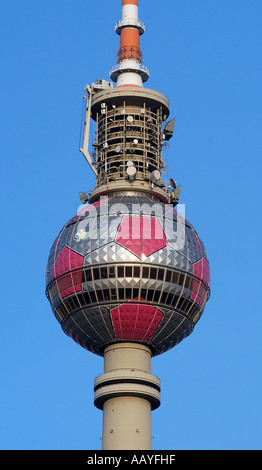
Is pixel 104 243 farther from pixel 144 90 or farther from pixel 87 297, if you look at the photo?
pixel 144 90

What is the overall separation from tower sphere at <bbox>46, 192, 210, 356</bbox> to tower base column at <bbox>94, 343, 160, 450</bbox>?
A: 5.45 feet

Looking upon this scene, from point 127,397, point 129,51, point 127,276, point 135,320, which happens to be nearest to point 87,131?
point 129,51

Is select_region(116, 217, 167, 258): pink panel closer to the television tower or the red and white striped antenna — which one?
the television tower

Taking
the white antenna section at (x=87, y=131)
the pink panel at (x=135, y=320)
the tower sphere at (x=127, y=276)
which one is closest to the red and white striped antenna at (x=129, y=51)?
the white antenna section at (x=87, y=131)

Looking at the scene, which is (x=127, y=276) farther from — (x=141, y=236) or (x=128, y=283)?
(x=141, y=236)

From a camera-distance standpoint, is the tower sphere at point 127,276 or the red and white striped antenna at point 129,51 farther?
the red and white striped antenna at point 129,51

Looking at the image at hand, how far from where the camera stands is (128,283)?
10294 centimetres

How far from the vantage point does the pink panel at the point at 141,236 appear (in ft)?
340

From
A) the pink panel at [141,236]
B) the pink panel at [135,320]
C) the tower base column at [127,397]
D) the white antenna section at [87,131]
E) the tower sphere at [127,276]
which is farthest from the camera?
the white antenna section at [87,131]

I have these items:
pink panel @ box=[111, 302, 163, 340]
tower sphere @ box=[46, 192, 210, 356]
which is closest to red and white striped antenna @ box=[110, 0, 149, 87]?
tower sphere @ box=[46, 192, 210, 356]

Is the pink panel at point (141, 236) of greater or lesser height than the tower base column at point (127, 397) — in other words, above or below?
above

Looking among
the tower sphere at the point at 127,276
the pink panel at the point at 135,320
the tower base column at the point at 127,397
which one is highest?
the tower sphere at the point at 127,276

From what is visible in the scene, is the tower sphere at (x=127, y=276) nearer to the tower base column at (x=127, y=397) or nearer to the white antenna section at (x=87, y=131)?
the tower base column at (x=127, y=397)
